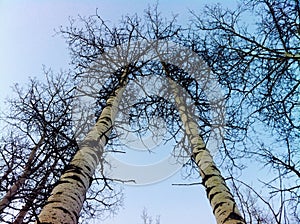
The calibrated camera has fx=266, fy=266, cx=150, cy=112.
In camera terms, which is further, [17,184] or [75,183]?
[17,184]

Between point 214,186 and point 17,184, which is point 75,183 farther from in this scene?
point 17,184

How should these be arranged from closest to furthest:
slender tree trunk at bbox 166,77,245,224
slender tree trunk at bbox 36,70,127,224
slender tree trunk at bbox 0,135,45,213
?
1. slender tree trunk at bbox 36,70,127,224
2. slender tree trunk at bbox 166,77,245,224
3. slender tree trunk at bbox 0,135,45,213

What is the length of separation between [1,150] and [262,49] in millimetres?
6089

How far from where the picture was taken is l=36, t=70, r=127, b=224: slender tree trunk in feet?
6.02

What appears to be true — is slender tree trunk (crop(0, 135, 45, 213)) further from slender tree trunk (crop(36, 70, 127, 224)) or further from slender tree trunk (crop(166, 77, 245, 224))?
slender tree trunk (crop(166, 77, 245, 224))

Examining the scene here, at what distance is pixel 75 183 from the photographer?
7.47 ft

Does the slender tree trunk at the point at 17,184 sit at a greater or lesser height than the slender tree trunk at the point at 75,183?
greater

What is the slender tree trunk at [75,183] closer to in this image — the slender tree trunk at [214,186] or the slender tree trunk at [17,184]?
the slender tree trunk at [214,186]

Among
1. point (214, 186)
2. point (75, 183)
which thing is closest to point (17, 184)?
point (75, 183)

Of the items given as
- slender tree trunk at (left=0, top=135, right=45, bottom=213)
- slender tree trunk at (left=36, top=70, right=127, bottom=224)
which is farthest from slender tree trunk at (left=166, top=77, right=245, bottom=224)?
slender tree trunk at (left=0, top=135, right=45, bottom=213)

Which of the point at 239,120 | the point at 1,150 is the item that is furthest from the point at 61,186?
the point at 1,150

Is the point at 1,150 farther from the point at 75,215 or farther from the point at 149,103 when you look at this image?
the point at 75,215

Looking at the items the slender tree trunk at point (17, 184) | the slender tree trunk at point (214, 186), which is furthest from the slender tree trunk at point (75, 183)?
the slender tree trunk at point (17, 184)

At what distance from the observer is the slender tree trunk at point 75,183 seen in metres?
1.83
